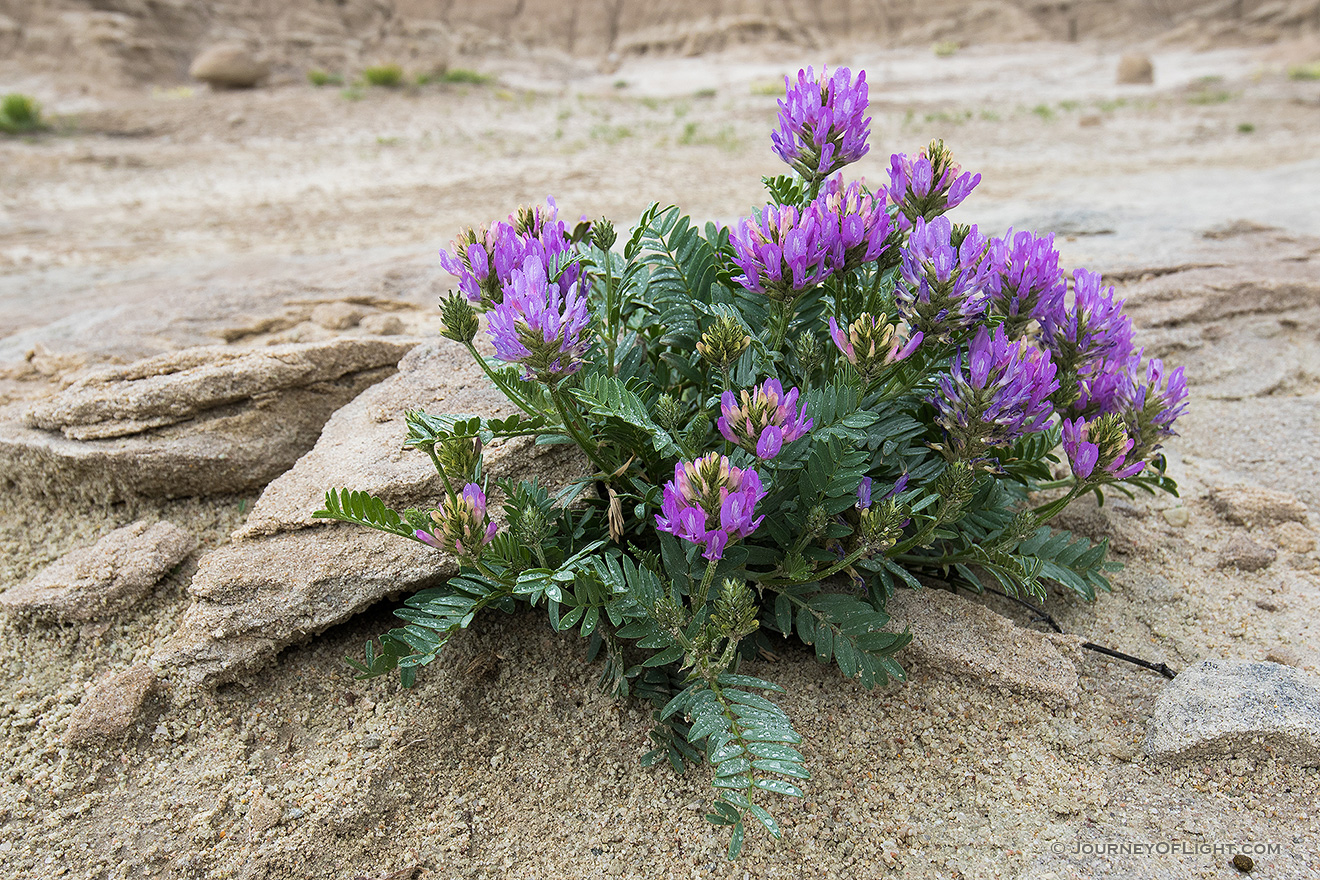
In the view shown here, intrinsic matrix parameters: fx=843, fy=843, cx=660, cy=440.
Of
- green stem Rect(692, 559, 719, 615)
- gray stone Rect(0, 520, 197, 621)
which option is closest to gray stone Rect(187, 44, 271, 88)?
gray stone Rect(0, 520, 197, 621)

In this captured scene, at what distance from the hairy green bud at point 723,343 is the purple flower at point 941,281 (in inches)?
15.4

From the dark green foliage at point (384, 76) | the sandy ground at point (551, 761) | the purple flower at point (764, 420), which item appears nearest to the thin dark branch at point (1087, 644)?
the sandy ground at point (551, 761)

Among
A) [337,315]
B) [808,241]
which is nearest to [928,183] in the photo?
[808,241]

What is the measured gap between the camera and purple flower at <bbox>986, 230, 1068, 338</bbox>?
6.32 feet

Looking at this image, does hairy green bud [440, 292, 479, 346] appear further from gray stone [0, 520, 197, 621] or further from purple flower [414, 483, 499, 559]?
gray stone [0, 520, 197, 621]

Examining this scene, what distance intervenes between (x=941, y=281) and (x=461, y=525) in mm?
1114

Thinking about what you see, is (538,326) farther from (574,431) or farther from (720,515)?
(720,515)

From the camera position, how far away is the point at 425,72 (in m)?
17.6

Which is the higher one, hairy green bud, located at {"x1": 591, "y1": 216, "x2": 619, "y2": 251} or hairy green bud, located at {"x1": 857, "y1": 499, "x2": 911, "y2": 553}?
hairy green bud, located at {"x1": 591, "y1": 216, "x2": 619, "y2": 251}

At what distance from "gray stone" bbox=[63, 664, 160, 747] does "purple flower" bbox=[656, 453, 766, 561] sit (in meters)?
1.45

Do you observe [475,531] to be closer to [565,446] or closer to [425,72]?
[565,446]

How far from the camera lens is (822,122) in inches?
80.7

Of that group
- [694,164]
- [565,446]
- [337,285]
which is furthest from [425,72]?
[565,446]

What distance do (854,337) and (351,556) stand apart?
4.43 ft
